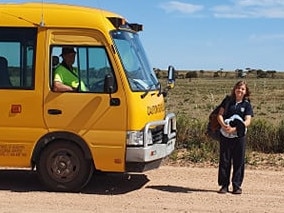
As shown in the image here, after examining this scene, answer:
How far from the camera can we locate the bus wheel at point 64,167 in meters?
9.64

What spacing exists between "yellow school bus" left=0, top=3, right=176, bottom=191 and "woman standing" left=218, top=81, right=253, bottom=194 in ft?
3.33

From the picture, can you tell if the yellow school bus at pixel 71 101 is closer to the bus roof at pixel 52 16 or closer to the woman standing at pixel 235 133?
the bus roof at pixel 52 16

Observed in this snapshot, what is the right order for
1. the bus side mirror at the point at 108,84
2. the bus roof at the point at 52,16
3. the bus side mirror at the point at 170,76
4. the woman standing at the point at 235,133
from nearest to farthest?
1. the bus side mirror at the point at 108,84
2. the bus roof at the point at 52,16
3. the woman standing at the point at 235,133
4. the bus side mirror at the point at 170,76

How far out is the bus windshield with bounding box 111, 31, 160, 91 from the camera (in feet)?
31.6

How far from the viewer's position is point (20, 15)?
9773mm

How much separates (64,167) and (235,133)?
266 cm

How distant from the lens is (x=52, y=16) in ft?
31.7

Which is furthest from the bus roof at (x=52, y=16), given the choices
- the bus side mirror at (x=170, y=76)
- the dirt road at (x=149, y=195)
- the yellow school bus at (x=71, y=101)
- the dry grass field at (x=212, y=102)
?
the dry grass field at (x=212, y=102)

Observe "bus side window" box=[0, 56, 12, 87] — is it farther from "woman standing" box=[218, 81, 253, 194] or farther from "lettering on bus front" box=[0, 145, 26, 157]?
"woman standing" box=[218, 81, 253, 194]

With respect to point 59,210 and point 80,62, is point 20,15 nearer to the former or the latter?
point 80,62

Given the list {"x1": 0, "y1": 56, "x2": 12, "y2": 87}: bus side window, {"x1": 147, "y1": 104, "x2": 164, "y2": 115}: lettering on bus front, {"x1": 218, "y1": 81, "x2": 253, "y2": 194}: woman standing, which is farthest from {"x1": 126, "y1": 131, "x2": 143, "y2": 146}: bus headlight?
{"x1": 0, "y1": 56, "x2": 12, "y2": 87}: bus side window

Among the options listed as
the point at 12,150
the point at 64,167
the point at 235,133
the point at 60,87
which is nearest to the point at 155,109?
the point at 235,133

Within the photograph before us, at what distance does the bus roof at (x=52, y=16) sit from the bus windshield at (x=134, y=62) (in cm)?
30

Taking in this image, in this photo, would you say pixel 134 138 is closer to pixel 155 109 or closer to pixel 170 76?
pixel 155 109
